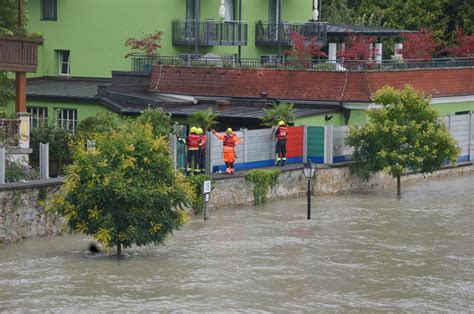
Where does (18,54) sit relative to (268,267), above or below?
above

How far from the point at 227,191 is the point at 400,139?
6.53 metres

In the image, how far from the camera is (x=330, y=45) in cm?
5881

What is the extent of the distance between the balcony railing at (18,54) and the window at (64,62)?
674 inches

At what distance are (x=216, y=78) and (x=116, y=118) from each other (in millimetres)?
6092

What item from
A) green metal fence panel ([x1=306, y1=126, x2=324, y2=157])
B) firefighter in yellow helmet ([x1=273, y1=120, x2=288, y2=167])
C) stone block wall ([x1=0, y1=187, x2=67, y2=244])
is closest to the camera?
stone block wall ([x1=0, y1=187, x2=67, y2=244])

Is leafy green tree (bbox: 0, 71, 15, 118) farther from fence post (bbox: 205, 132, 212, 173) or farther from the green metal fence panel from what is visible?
the green metal fence panel

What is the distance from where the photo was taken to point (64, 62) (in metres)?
55.4

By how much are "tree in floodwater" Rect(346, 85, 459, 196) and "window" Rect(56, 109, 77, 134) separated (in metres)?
10.1

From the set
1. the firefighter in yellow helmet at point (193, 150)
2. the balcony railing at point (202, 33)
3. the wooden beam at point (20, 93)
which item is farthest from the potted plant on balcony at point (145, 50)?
the firefighter in yellow helmet at point (193, 150)

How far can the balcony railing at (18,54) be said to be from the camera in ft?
122

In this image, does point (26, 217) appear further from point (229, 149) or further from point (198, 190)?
point (229, 149)

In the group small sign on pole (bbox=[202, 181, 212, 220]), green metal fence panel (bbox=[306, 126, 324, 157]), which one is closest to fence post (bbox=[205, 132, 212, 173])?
small sign on pole (bbox=[202, 181, 212, 220])

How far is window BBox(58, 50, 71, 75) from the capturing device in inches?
2170

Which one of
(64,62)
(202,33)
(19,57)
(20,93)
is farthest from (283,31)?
(19,57)
